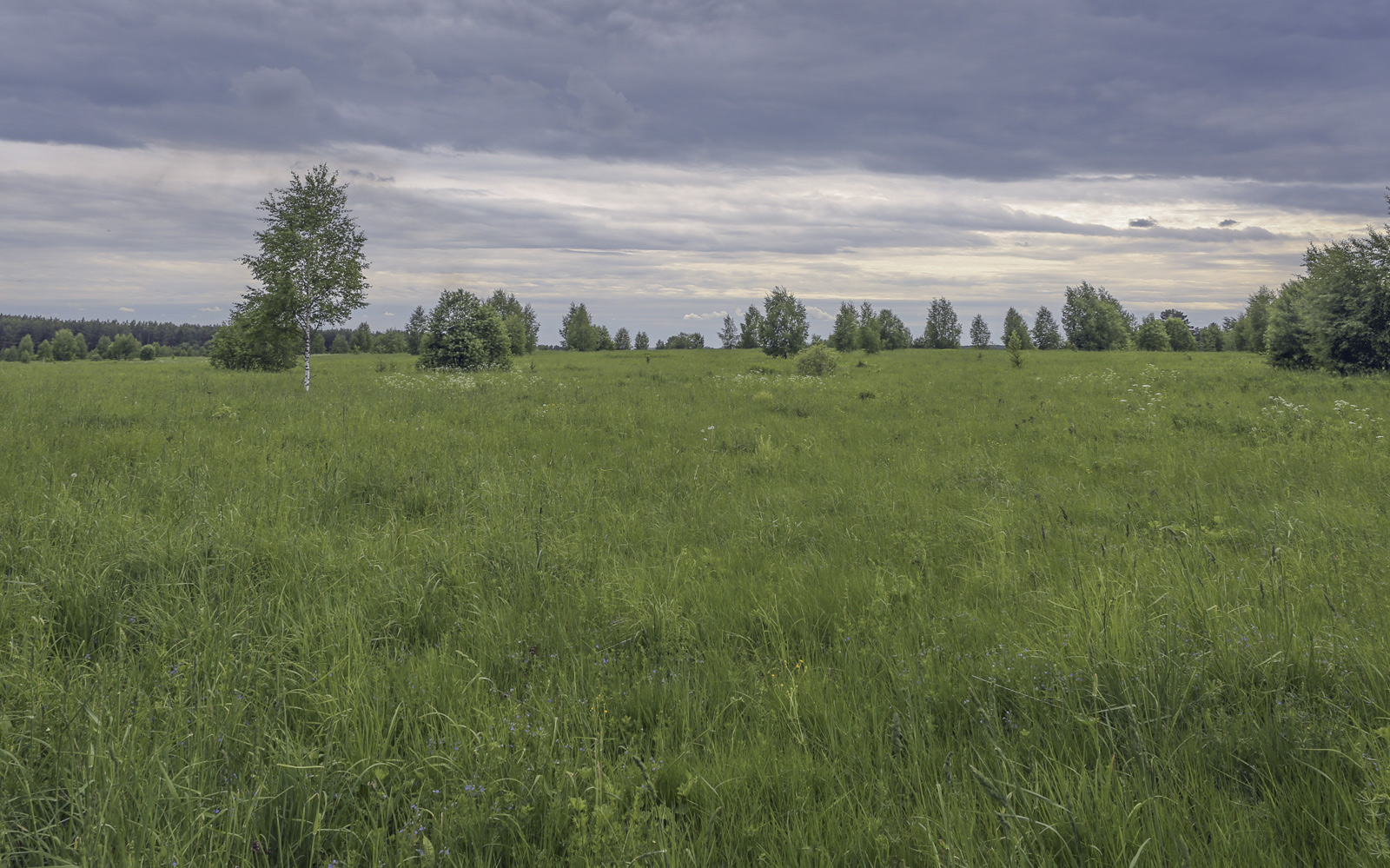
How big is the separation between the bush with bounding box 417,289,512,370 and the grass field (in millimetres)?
27597

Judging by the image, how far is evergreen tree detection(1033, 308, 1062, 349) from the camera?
109 metres

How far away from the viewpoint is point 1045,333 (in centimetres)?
11144

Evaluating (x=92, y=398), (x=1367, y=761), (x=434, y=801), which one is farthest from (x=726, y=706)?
(x=92, y=398)

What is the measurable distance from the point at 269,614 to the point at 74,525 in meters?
2.72

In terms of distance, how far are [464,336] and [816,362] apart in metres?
20.7

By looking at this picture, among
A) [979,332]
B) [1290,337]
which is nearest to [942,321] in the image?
[979,332]

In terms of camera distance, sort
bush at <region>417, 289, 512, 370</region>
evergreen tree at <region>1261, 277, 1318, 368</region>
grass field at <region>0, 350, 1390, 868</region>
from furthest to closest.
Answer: bush at <region>417, 289, 512, 370</region>, evergreen tree at <region>1261, 277, 1318, 368</region>, grass field at <region>0, 350, 1390, 868</region>

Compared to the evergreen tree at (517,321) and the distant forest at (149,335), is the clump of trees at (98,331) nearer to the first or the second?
the distant forest at (149,335)

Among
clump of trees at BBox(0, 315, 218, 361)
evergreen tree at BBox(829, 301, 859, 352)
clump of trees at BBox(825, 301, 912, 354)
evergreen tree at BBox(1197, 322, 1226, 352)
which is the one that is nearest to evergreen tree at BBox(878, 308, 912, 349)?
clump of trees at BBox(825, 301, 912, 354)

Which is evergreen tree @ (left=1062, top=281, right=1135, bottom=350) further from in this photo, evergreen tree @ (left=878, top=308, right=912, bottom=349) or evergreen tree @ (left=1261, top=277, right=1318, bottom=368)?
evergreen tree @ (left=1261, top=277, right=1318, bottom=368)

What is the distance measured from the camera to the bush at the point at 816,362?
2792 cm

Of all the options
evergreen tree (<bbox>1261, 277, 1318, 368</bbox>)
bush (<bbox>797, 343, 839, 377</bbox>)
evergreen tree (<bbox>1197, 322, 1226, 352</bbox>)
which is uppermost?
evergreen tree (<bbox>1197, 322, 1226, 352</bbox>)

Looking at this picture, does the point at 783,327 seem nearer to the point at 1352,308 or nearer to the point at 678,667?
the point at 1352,308

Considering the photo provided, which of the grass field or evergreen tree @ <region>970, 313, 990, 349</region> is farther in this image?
evergreen tree @ <region>970, 313, 990, 349</region>
